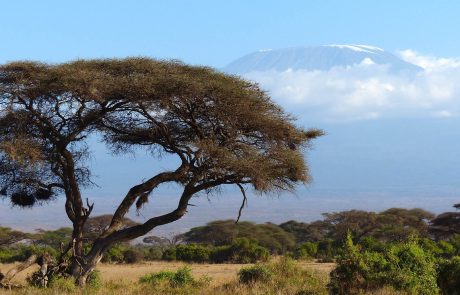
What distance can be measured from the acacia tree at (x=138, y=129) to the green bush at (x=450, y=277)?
4.89 m

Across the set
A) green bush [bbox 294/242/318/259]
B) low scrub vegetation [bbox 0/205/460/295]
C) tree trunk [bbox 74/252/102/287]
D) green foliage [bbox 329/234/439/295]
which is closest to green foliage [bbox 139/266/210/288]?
low scrub vegetation [bbox 0/205/460/295]

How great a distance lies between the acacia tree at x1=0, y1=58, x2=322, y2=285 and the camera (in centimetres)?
1756

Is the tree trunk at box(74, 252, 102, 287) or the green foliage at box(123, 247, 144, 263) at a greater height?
the tree trunk at box(74, 252, 102, 287)

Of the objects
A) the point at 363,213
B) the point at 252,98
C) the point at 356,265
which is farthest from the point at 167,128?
the point at 363,213

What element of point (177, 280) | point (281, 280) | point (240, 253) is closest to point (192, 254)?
point (240, 253)

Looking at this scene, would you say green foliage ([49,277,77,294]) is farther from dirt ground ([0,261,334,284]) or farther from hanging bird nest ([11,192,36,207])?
dirt ground ([0,261,334,284])

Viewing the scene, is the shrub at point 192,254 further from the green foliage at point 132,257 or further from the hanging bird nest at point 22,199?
the hanging bird nest at point 22,199

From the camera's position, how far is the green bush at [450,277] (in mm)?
14273

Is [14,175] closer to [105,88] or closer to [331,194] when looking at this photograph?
[105,88]

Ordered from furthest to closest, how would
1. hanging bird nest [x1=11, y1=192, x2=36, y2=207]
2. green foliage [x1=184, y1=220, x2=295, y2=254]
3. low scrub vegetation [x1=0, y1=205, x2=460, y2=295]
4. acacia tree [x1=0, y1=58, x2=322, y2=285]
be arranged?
green foliage [x1=184, y1=220, x2=295, y2=254] < hanging bird nest [x1=11, y1=192, x2=36, y2=207] < acacia tree [x1=0, y1=58, x2=322, y2=285] < low scrub vegetation [x1=0, y1=205, x2=460, y2=295]

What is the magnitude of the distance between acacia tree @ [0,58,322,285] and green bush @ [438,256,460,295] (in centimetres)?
489

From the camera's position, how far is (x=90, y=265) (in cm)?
1777

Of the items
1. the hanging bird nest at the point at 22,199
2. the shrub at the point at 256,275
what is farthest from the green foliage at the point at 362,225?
the hanging bird nest at the point at 22,199

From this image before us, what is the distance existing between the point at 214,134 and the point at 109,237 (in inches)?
145
